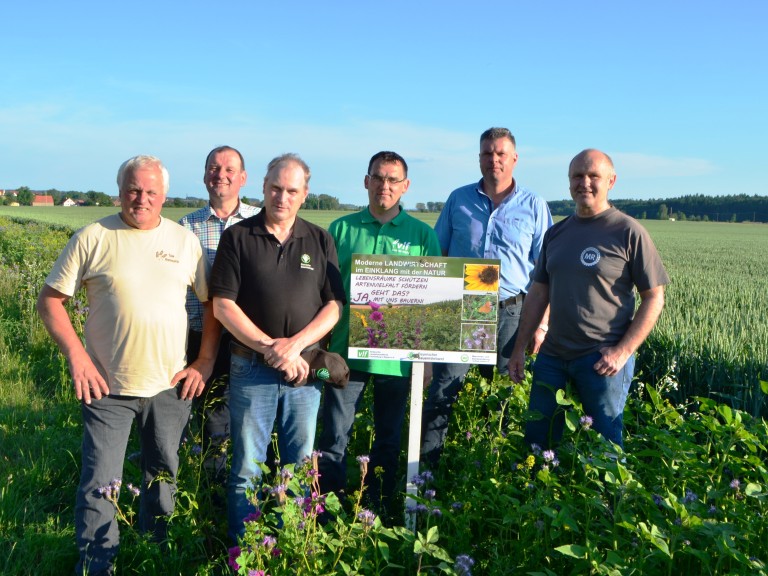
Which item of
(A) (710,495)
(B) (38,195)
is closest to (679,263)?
(A) (710,495)

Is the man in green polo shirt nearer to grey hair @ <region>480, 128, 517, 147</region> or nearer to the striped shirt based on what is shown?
the striped shirt

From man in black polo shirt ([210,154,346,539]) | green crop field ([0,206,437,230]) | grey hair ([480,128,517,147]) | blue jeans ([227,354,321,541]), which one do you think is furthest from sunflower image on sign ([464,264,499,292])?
green crop field ([0,206,437,230])

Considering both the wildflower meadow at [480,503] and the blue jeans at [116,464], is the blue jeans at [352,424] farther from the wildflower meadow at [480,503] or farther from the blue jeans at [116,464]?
the blue jeans at [116,464]

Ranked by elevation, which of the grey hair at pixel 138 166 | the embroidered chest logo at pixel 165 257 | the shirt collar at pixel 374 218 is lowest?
the embroidered chest logo at pixel 165 257

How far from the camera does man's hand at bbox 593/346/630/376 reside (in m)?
3.46

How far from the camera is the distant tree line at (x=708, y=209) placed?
300 ft

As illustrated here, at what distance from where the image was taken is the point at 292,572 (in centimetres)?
255

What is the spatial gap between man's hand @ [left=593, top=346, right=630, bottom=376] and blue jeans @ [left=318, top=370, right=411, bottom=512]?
3.69 feet

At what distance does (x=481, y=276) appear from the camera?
141 inches

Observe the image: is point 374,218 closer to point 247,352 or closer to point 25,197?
point 247,352

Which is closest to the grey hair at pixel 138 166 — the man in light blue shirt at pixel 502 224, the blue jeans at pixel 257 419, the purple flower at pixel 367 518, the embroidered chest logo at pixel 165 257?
the embroidered chest logo at pixel 165 257

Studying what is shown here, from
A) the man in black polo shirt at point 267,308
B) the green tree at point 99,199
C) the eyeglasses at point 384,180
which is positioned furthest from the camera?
the green tree at point 99,199

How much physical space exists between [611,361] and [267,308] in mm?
1832

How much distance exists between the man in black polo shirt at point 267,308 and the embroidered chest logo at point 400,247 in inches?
21.3
